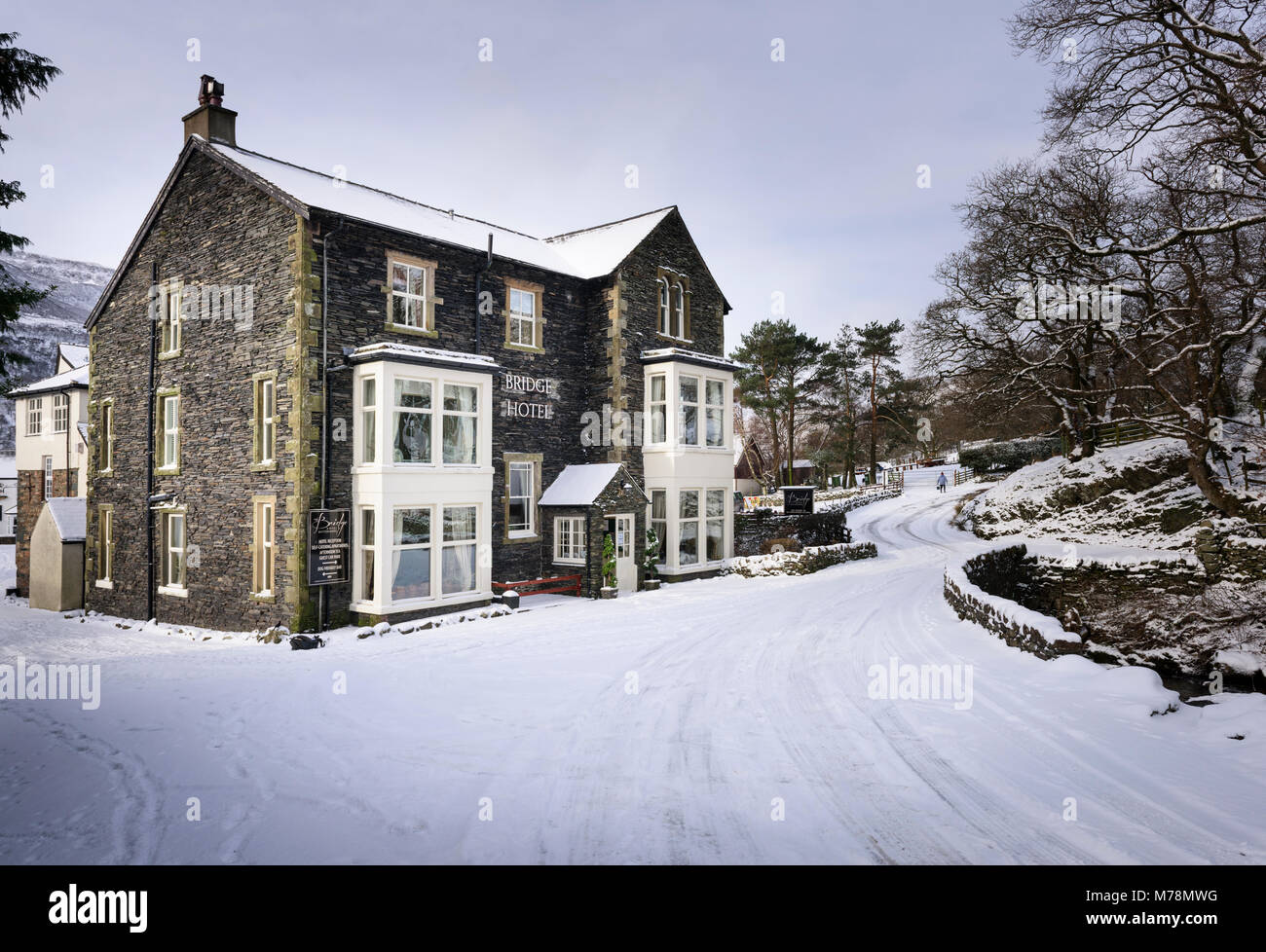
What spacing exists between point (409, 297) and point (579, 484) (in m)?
6.82

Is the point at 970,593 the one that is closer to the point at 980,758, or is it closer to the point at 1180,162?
the point at 980,758

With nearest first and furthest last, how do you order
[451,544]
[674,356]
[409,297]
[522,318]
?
[451,544] < [409,297] < [522,318] < [674,356]

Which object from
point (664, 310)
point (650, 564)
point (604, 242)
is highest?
point (604, 242)

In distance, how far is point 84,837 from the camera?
5348 mm

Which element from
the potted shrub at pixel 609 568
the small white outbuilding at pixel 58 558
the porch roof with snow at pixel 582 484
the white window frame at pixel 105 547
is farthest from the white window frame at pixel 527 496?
the small white outbuilding at pixel 58 558

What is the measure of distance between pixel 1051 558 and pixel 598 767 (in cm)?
1805

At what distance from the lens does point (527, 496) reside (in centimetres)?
1975

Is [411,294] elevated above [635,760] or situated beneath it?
elevated above

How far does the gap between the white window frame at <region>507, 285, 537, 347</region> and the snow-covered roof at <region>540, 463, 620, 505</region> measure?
4024 millimetres

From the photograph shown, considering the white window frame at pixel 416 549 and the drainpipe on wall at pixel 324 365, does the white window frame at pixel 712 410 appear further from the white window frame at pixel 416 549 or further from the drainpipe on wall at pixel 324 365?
the drainpipe on wall at pixel 324 365

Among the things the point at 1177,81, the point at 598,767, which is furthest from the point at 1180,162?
the point at 598,767

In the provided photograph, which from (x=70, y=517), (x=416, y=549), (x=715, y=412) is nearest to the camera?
(x=416, y=549)

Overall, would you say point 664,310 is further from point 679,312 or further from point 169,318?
point 169,318

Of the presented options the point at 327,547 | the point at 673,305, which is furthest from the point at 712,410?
the point at 327,547
